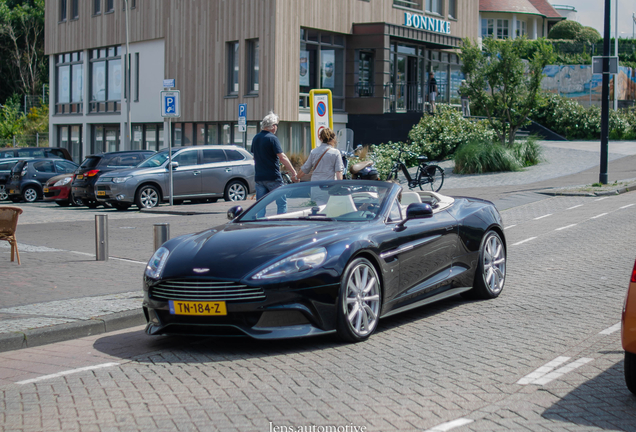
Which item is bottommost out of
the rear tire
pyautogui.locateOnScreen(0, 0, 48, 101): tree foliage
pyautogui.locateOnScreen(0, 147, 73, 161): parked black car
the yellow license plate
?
the rear tire

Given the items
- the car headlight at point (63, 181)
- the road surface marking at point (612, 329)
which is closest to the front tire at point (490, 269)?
the road surface marking at point (612, 329)

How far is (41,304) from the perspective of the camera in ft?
24.9

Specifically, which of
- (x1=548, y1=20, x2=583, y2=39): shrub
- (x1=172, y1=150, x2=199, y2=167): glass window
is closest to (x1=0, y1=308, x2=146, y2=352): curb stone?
(x1=172, y1=150, x2=199, y2=167): glass window

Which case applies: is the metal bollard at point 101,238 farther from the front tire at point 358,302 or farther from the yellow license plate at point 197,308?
the front tire at point 358,302

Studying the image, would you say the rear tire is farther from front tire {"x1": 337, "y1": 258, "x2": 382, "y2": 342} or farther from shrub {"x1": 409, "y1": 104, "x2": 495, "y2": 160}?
shrub {"x1": 409, "y1": 104, "x2": 495, "y2": 160}

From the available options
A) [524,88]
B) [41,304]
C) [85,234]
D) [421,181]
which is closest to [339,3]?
[524,88]

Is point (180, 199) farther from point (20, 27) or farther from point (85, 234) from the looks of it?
point (20, 27)

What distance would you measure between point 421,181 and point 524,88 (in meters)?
7.81

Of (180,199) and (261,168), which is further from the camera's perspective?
(180,199)

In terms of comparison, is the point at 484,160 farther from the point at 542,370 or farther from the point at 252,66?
the point at 542,370

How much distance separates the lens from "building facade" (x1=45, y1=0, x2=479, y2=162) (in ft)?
102

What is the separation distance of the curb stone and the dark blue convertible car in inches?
34.8

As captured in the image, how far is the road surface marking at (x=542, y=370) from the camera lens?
16.3 ft

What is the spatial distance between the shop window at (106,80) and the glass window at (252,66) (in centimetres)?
1072
